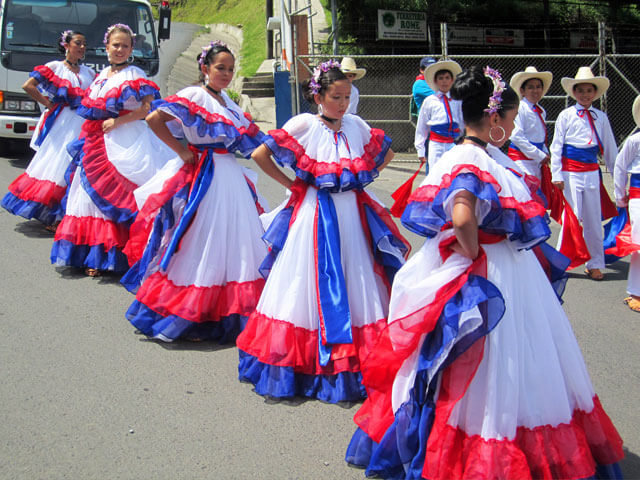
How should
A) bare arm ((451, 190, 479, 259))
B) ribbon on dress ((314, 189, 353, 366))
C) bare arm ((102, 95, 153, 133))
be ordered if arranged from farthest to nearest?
bare arm ((102, 95, 153, 133)) → ribbon on dress ((314, 189, 353, 366)) → bare arm ((451, 190, 479, 259))

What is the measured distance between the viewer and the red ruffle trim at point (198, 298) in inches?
198

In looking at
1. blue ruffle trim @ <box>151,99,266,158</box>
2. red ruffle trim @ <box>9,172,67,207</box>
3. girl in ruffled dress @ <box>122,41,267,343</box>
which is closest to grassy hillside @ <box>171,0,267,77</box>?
red ruffle trim @ <box>9,172,67,207</box>

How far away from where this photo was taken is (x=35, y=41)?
11531mm

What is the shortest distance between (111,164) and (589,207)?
4.85 metres

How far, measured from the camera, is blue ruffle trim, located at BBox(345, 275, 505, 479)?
9.87 ft

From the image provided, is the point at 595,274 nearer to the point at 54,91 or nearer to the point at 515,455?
the point at 515,455

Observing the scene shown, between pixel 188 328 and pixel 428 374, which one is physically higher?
pixel 428 374

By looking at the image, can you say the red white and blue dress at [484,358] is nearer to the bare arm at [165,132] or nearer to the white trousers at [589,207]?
the bare arm at [165,132]

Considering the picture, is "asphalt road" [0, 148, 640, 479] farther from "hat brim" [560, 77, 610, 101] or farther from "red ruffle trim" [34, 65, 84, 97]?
"red ruffle trim" [34, 65, 84, 97]

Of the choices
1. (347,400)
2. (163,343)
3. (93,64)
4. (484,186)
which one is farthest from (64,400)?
(93,64)

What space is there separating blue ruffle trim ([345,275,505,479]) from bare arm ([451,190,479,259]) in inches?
6.1

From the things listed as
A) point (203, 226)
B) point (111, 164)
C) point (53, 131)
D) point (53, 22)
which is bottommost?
point (203, 226)

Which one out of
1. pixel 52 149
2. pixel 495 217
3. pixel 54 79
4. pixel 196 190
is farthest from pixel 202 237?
pixel 54 79

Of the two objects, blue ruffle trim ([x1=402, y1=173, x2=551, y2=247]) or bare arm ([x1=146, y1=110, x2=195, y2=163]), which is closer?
blue ruffle trim ([x1=402, y1=173, x2=551, y2=247])
